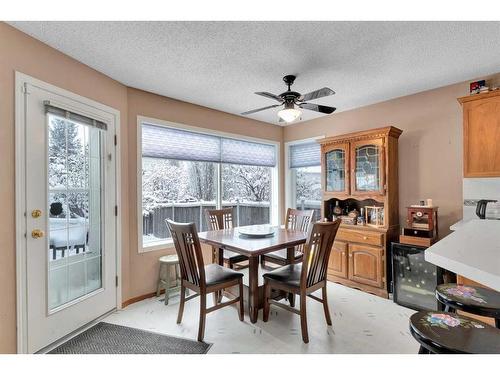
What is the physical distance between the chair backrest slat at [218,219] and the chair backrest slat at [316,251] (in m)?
1.50

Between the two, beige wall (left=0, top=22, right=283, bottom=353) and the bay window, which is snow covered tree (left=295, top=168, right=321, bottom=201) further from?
beige wall (left=0, top=22, right=283, bottom=353)

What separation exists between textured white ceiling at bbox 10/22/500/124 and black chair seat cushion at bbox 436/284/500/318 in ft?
5.64

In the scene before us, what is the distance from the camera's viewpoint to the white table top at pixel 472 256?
0.73 m

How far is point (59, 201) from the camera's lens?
2227mm

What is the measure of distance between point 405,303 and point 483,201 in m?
1.28

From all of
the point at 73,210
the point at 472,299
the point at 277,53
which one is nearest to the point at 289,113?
the point at 277,53

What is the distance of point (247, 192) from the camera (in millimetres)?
4355

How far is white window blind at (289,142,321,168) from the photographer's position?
426 cm

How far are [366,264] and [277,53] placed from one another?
2549 mm

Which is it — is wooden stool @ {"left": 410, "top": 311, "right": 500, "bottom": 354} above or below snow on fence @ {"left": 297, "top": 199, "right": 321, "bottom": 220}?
below

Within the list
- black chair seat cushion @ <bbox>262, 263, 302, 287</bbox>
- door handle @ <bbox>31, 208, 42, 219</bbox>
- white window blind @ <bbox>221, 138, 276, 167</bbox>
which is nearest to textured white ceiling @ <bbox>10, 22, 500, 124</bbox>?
white window blind @ <bbox>221, 138, 276, 167</bbox>
